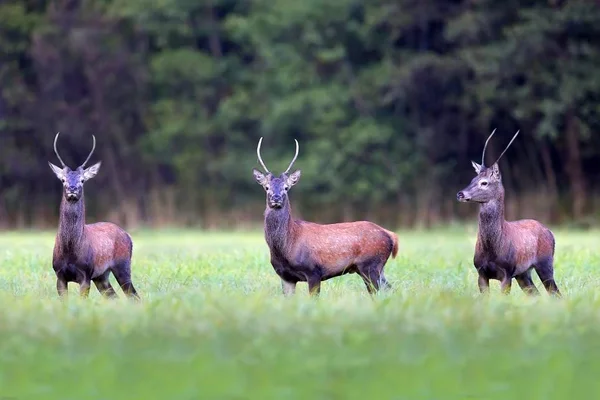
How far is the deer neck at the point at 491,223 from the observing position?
10.7 metres

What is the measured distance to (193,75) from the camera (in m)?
35.7

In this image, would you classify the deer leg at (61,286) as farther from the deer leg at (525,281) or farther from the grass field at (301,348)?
the deer leg at (525,281)

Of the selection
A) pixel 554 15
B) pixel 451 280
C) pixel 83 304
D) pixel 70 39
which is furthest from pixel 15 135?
pixel 83 304

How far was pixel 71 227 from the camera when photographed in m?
10.6

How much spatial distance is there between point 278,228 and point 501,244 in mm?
1830

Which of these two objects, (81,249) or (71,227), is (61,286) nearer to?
(81,249)

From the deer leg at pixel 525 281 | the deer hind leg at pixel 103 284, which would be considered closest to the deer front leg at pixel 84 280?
the deer hind leg at pixel 103 284

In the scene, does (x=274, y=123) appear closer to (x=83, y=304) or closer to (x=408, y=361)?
(x=83, y=304)

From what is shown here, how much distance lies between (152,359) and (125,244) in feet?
14.8

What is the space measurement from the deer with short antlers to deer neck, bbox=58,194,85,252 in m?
3.08

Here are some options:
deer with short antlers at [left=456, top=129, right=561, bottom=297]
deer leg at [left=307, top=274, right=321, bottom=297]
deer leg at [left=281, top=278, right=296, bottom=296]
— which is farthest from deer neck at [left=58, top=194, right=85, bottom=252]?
deer with short antlers at [left=456, top=129, right=561, bottom=297]

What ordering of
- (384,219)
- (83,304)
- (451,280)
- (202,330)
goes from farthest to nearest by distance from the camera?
(384,219), (451,280), (83,304), (202,330)

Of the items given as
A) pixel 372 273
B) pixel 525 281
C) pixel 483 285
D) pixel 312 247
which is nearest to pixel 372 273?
pixel 372 273

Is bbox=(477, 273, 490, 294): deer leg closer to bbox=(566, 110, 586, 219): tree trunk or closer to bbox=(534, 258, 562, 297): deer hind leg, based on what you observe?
bbox=(534, 258, 562, 297): deer hind leg
